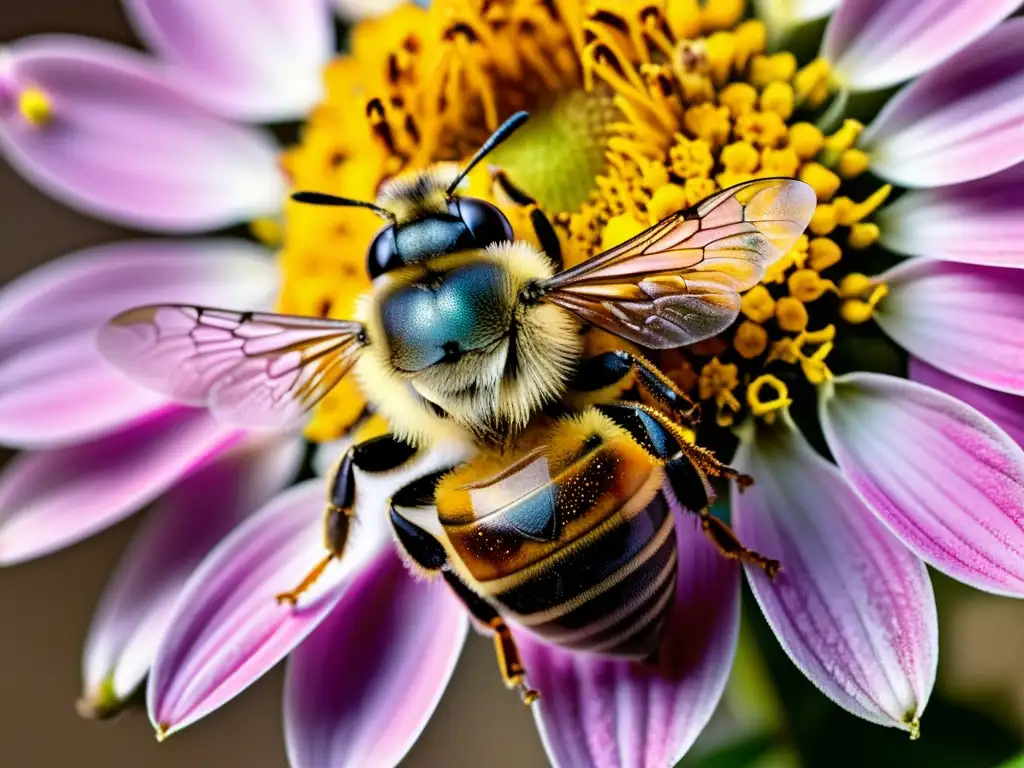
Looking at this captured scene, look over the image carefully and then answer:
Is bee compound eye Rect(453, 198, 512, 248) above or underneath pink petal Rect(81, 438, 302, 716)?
above

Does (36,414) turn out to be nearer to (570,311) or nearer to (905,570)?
(570,311)

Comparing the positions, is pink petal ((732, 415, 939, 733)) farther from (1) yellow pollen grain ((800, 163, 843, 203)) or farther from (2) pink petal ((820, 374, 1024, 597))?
(1) yellow pollen grain ((800, 163, 843, 203))

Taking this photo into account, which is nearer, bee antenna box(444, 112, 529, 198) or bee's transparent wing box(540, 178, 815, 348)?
bee's transparent wing box(540, 178, 815, 348)

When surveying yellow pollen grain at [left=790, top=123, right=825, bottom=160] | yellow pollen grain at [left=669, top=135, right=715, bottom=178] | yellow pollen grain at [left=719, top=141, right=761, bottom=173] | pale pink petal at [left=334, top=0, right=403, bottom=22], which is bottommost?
yellow pollen grain at [left=790, top=123, right=825, bottom=160]

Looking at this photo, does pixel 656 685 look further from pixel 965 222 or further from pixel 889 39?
pixel 889 39

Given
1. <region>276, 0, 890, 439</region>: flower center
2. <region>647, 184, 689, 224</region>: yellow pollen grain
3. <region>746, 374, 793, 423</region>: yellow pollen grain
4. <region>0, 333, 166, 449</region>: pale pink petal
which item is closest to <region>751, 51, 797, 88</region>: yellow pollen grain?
<region>276, 0, 890, 439</region>: flower center

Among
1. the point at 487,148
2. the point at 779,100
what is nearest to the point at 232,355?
the point at 487,148

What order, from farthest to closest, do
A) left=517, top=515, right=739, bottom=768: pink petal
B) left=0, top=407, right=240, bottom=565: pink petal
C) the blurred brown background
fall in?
1. the blurred brown background
2. left=0, top=407, right=240, bottom=565: pink petal
3. left=517, top=515, right=739, bottom=768: pink petal

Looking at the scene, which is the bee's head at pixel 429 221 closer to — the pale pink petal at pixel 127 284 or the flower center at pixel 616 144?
the flower center at pixel 616 144

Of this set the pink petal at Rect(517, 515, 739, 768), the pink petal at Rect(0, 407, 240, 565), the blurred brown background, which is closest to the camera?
the pink petal at Rect(517, 515, 739, 768)

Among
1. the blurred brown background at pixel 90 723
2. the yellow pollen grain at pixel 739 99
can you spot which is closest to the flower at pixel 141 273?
the yellow pollen grain at pixel 739 99
